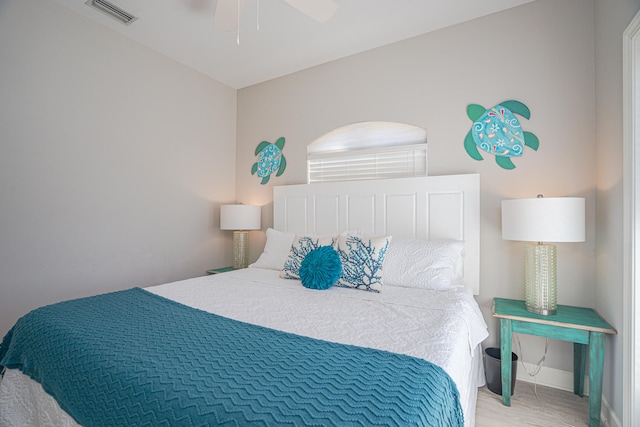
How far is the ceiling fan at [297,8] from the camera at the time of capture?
72.2 inches

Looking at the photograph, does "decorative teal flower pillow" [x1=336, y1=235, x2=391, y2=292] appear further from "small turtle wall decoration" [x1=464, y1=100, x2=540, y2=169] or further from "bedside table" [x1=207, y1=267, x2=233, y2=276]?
"bedside table" [x1=207, y1=267, x2=233, y2=276]

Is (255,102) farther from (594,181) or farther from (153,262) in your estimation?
(594,181)

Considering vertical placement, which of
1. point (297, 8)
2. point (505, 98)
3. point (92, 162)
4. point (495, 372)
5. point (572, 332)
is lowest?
point (495, 372)

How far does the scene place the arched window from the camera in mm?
2673

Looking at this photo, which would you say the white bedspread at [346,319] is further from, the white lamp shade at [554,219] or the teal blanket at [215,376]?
the white lamp shade at [554,219]

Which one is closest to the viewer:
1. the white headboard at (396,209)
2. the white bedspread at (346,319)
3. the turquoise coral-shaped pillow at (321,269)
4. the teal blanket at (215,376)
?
the teal blanket at (215,376)

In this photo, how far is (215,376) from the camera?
36.0 inches

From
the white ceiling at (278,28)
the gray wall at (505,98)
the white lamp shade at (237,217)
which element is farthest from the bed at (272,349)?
the white ceiling at (278,28)

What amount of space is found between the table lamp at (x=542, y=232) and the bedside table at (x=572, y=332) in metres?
0.10

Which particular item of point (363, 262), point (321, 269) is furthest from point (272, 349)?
point (363, 262)

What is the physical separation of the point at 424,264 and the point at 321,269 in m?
0.72

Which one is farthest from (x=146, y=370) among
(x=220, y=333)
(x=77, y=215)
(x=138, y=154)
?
(x=138, y=154)

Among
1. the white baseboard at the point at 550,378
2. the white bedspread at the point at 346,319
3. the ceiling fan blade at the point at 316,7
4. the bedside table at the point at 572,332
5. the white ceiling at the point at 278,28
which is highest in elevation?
the white ceiling at the point at 278,28

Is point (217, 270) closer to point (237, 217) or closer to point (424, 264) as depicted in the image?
point (237, 217)
